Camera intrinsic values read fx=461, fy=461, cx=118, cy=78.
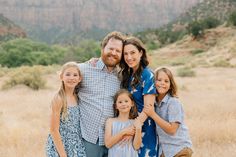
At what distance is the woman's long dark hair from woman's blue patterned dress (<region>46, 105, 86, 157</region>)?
568 mm

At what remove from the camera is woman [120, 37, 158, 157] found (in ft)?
14.6

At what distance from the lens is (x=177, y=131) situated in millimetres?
4672

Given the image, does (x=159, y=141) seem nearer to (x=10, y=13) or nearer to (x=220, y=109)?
(x=220, y=109)

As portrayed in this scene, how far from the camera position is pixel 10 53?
45906mm

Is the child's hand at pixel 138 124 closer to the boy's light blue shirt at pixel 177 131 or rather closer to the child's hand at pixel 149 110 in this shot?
the child's hand at pixel 149 110

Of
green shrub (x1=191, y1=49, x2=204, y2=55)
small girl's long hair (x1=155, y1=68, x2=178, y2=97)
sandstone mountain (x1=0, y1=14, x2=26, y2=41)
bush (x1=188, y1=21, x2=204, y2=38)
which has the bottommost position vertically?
small girl's long hair (x1=155, y1=68, x2=178, y2=97)

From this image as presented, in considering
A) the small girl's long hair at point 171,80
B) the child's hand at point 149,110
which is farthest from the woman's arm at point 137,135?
the small girl's long hair at point 171,80

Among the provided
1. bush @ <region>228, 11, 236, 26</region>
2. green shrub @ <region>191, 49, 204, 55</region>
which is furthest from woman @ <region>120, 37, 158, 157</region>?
bush @ <region>228, 11, 236, 26</region>

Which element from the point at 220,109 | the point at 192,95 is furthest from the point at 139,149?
the point at 192,95

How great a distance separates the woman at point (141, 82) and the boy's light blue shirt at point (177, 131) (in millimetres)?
96

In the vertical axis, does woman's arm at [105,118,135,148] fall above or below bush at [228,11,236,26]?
below

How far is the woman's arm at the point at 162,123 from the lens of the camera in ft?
14.4

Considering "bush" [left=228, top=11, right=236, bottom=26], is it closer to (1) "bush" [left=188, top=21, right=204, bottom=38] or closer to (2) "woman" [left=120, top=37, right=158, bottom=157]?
(1) "bush" [left=188, top=21, right=204, bottom=38]

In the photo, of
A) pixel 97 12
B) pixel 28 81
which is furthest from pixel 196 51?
pixel 97 12
